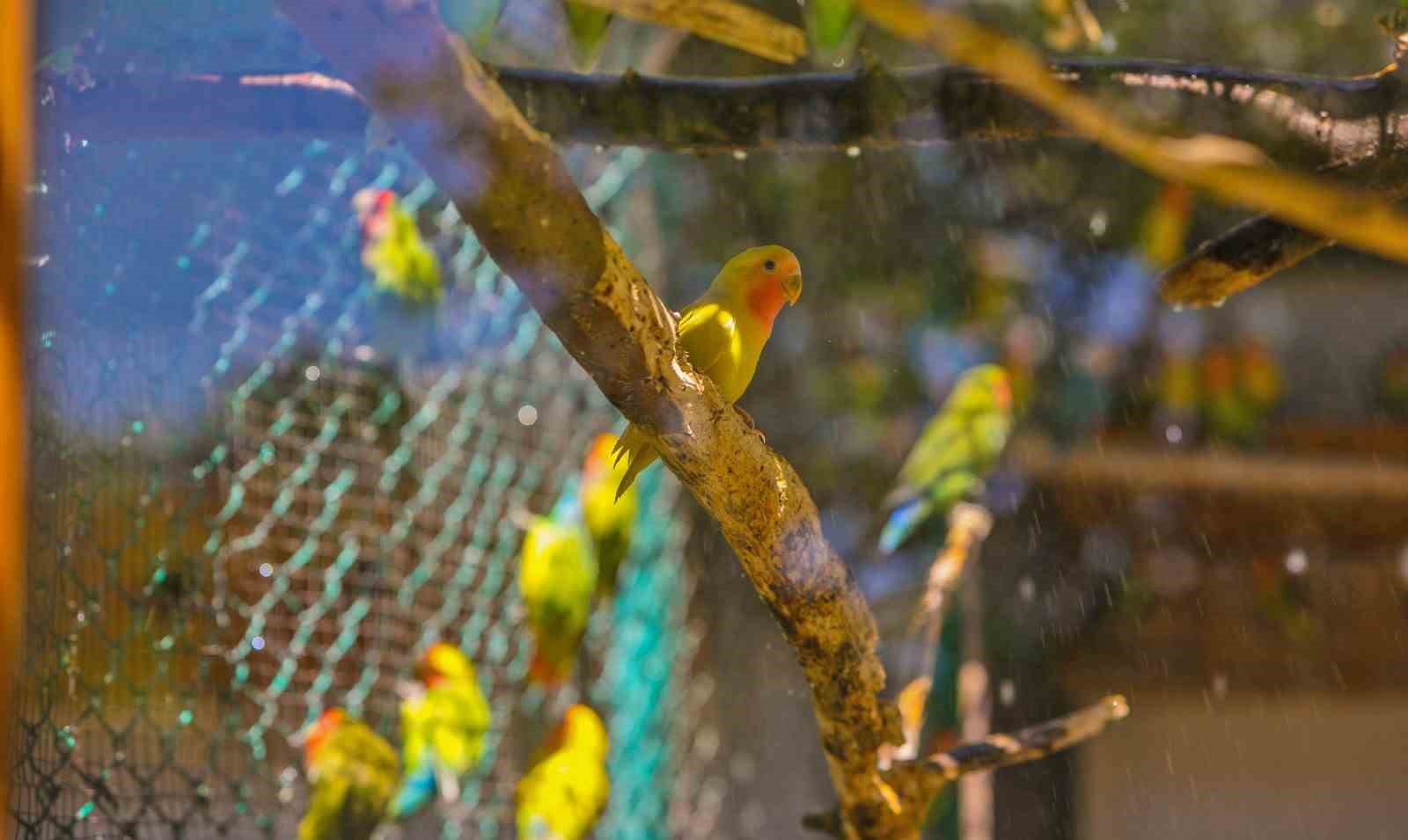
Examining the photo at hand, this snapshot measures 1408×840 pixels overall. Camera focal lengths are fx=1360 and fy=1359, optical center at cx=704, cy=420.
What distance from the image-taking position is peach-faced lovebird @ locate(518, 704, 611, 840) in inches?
70.8

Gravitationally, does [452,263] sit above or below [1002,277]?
below

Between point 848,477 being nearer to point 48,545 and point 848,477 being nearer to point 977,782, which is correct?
point 977,782

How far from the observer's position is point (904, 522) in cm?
249

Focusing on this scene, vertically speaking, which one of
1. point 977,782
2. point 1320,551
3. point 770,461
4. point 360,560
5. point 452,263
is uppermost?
point 452,263

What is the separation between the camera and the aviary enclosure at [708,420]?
1.02m

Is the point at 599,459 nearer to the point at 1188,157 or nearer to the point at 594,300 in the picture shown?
the point at 594,300

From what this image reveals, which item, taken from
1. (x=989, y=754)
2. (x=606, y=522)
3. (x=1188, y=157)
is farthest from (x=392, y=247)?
(x=1188, y=157)

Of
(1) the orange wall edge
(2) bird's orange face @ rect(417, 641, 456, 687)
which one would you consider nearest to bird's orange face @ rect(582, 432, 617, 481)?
(2) bird's orange face @ rect(417, 641, 456, 687)

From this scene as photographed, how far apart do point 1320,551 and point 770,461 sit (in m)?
1.96

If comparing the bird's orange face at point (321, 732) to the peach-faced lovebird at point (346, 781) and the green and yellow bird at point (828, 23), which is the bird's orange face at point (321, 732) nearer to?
the peach-faced lovebird at point (346, 781)

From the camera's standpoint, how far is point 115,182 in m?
1.43

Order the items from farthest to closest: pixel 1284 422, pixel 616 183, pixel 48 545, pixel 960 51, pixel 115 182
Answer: pixel 1284 422 → pixel 616 183 → pixel 115 182 → pixel 48 545 → pixel 960 51

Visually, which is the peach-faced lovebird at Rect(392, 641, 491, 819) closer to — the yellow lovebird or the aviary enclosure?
the aviary enclosure

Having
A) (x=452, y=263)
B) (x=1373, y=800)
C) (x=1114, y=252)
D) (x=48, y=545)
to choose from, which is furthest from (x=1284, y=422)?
(x=48, y=545)
